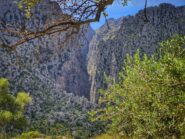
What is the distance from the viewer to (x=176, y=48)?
18859 millimetres

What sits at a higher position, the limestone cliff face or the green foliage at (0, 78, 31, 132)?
the limestone cliff face

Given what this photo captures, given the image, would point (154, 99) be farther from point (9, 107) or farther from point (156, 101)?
point (9, 107)

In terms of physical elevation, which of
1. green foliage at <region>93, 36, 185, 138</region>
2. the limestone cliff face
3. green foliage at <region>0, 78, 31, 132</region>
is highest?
the limestone cliff face

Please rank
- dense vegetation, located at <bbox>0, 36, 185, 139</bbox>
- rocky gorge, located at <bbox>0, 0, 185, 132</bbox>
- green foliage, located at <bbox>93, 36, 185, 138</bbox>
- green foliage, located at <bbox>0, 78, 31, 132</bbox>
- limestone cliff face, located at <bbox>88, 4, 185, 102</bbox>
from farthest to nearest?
1. limestone cliff face, located at <bbox>88, 4, 185, 102</bbox>
2. green foliage, located at <bbox>0, 78, 31, 132</bbox>
3. rocky gorge, located at <bbox>0, 0, 185, 132</bbox>
4. green foliage, located at <bbox>93, 36, 185, 138</bbox>
5. dense vegetation, located at <bbox>0, 36, 185, 139</bbox>

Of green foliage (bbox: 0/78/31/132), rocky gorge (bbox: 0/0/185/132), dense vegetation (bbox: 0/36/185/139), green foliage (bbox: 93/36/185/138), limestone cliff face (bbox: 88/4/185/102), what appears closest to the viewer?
dense vegetation (bbox: 0/36/185/139)

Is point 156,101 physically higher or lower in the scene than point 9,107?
higher

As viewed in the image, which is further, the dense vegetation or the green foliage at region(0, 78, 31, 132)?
the green foliage at region(0, 78, 31, 132)

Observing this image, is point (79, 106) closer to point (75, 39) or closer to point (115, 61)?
point (115, 61)

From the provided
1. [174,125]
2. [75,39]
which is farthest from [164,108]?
[75,39]

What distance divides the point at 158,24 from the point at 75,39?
172m

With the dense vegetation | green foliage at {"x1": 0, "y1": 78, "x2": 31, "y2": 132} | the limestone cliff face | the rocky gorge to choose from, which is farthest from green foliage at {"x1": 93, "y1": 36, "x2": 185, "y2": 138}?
the limestone cliff face

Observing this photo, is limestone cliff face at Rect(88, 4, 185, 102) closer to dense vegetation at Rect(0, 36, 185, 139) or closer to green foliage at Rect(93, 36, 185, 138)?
dense vegetation at Rect(0, 36, 185, 139)

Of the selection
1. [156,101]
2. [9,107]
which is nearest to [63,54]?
[9,107]

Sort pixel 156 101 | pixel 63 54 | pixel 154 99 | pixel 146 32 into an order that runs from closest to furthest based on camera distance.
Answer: pixel 156 101 < pixel 154 99 < pixel 63 54 < pixel 146 32
